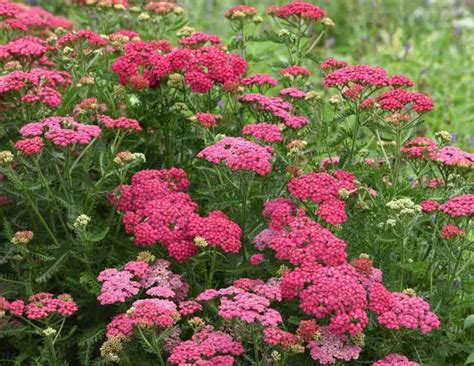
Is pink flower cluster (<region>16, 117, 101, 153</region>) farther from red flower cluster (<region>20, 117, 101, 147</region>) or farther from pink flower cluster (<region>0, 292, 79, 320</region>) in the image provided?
pink flower cluster (<region>0, 292, 79, 320</region>)

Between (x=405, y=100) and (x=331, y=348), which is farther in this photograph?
(x=405, y=100)

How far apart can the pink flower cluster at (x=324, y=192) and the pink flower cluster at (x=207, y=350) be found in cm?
64

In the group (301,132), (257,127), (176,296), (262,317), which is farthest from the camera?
(301,132)

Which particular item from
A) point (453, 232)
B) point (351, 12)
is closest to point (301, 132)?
point (453, 232)

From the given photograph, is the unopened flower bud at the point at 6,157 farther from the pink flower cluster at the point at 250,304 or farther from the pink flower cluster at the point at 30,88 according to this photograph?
the pink flower cluster at the point at 250,304

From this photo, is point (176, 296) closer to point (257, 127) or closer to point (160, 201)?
point (160, 201)

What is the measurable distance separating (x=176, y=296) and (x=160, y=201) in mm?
408

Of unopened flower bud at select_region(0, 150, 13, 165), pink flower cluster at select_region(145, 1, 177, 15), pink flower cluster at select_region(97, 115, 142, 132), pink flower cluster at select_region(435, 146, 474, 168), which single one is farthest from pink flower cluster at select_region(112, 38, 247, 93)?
pink flower cluster at select_region(435, 146, 474, 168)

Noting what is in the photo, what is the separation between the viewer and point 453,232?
11.1ft

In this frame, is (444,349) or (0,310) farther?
(444,349)

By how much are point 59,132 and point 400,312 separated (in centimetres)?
157

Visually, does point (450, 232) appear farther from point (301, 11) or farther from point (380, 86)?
point (301, 11)

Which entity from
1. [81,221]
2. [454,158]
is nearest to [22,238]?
[81,221]

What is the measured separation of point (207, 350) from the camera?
A: 2.97m
